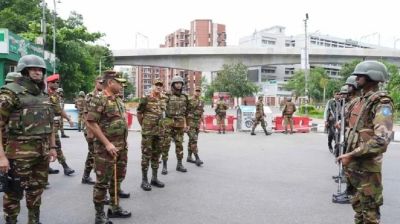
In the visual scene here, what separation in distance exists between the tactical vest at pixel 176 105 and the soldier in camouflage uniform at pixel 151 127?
956mm

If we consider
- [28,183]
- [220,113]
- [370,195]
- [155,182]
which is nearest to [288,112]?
[220,113]

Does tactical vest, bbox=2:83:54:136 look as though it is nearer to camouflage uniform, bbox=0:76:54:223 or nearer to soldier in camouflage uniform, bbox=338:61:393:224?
camouflage uniform, bbox=0:76:54:223

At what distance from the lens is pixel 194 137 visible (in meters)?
9.48

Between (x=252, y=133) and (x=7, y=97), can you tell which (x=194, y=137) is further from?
(x=252, y=133)

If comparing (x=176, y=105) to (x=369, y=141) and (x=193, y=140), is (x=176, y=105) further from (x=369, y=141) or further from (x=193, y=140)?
(x=369, y=141)

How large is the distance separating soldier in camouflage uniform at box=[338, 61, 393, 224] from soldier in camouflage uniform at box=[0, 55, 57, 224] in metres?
3.04

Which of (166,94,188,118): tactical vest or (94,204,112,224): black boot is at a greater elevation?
(166,94,188,118): tactical vest

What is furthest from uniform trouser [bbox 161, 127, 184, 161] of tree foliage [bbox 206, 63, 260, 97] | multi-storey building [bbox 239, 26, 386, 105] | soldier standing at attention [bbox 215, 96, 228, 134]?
multi-storey building [bbox 239, 26, 386, 105]

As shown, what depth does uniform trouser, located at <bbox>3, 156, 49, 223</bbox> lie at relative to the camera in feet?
14.1

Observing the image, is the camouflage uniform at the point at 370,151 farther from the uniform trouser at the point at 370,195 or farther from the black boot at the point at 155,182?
the black boot at the point at 155,182

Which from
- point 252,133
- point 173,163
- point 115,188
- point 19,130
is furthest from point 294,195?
point 252,133

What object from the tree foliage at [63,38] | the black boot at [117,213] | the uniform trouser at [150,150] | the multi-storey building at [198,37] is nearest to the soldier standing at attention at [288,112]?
the uniform trouser at [150,150]

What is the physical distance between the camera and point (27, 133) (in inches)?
169

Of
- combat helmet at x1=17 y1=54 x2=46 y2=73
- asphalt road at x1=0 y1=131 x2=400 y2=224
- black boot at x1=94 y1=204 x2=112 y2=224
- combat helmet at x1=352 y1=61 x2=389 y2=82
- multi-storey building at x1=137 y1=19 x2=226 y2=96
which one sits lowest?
asphalt road at x1=0 y1=131 x2=400 y2=224
